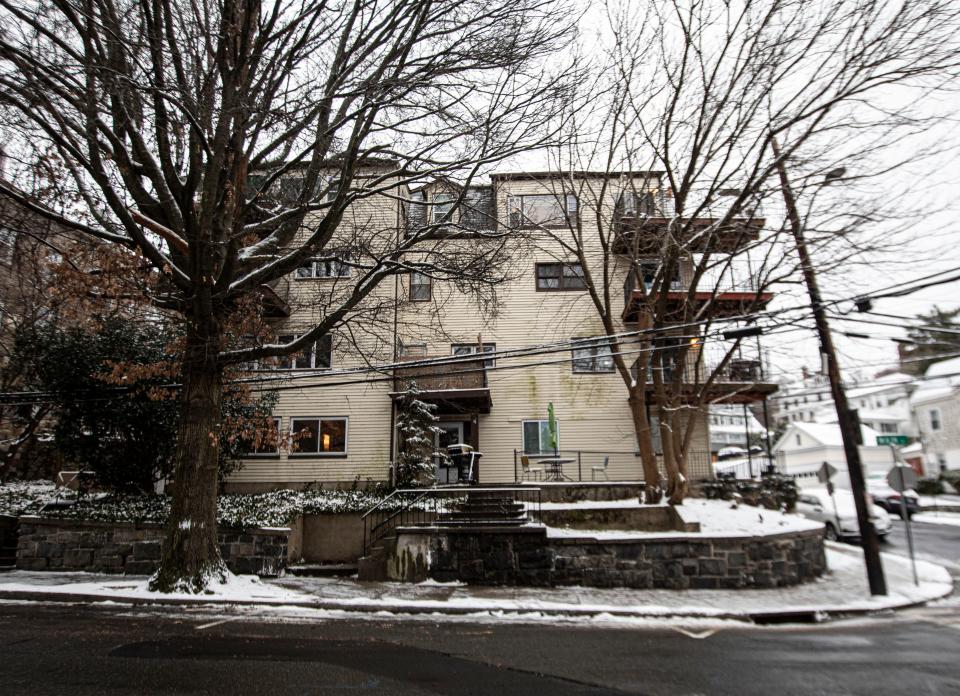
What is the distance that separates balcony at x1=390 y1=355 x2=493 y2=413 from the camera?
1761 cm

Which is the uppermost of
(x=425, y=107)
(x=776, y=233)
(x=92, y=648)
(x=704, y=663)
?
(x=425, y=107)

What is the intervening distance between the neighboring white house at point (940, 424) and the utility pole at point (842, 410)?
32973 millimetres

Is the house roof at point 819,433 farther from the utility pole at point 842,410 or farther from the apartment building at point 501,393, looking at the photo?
the utility pole at point 842,410

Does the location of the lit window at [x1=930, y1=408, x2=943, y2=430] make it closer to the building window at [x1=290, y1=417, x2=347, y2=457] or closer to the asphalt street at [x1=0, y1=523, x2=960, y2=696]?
the asphalt street at [x1=0, y1=523, x2=960, y2=696]

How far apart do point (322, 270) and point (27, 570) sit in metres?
11.7

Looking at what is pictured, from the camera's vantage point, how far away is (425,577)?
39.0 feet

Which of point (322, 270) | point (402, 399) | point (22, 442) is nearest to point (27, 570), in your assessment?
point (22, 442)

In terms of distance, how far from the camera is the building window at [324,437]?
63.7 feet

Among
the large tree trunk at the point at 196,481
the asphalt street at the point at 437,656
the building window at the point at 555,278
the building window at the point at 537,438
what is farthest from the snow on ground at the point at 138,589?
the building window at the point at 555,278

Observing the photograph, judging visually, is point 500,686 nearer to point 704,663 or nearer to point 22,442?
point 704,663

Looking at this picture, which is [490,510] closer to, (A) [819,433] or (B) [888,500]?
(B) [888,500]

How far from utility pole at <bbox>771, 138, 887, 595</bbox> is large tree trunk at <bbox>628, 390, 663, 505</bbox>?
400 cm

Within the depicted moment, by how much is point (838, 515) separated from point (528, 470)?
1060 cm

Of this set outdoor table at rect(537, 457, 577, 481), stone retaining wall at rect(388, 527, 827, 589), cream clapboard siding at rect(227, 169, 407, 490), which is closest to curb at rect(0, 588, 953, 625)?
stone retaining wall at rect(388, 527, 827, 589)
